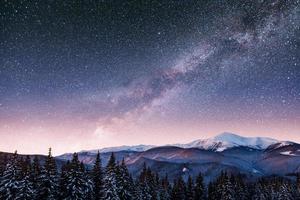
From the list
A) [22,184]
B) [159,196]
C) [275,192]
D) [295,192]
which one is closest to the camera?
[22,184]

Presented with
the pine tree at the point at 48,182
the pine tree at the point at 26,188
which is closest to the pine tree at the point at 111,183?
the pine tree at the point at 48,182

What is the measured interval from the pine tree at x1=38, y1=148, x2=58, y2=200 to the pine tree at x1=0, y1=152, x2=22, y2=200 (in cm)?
273

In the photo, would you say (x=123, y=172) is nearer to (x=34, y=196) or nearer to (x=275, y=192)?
(x=34, y=196)

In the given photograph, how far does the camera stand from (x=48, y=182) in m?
42.2

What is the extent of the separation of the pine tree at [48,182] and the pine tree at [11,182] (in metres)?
2.73

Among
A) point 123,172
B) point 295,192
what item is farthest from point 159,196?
point 295,192

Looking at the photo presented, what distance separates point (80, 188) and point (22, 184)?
7.01 metres

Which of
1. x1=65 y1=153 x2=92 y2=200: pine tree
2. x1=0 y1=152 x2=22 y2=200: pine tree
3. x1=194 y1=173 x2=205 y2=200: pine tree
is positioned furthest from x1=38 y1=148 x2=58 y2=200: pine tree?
x1=194 y1=173 x2=205 y2=200: pine tree

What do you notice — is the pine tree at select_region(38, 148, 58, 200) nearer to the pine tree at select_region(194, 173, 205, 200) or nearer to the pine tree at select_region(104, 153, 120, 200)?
the pine tree at select_region(104, 153, 120, 200)

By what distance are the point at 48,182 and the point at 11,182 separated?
442cm

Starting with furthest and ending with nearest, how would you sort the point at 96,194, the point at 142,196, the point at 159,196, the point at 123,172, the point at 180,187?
the point at 180,187
the point at 159,196
the point at 142,196
the point at 96,194
the point at 123,172

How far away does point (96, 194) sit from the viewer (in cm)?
5288

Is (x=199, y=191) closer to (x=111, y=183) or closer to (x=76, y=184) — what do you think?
(x=111, y=183)

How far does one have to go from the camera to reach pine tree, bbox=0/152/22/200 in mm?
41188
